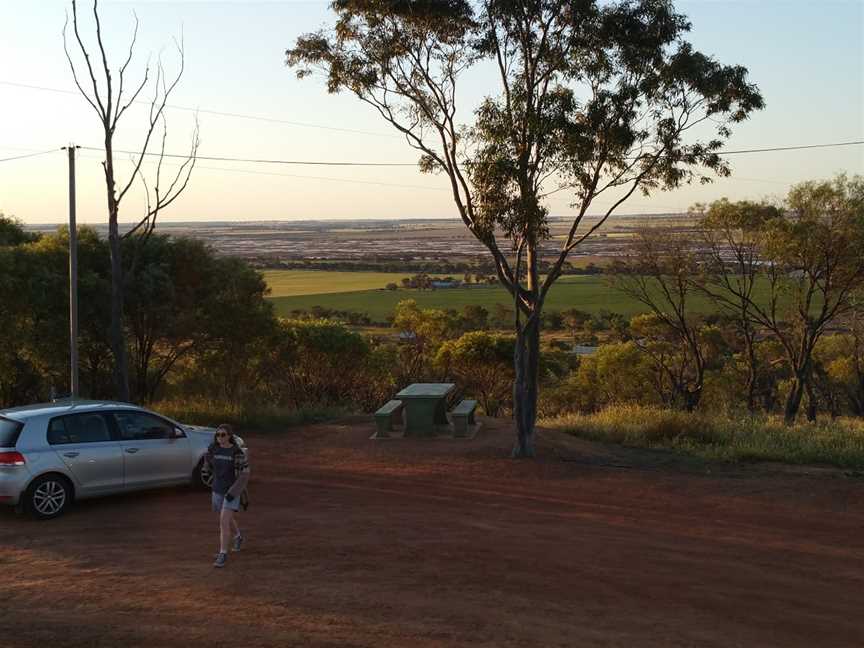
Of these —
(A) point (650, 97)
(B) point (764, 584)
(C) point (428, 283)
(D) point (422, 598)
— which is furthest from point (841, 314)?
(C) point (428, 283)

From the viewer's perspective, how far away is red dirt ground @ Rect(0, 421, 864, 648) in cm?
723

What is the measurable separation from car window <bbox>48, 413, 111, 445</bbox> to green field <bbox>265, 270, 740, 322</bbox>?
7085 centimetres

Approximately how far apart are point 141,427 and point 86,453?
85 cm

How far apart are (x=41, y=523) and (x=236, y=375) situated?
17658mm

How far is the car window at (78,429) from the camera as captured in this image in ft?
36.2

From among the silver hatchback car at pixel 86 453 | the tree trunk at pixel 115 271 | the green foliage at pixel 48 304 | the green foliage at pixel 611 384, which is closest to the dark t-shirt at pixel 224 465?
the silver hatchback car at pixel 86 453

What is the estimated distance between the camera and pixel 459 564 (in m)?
9.12

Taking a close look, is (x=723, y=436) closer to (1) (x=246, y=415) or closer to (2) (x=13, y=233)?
(1) (x=246, y=415)

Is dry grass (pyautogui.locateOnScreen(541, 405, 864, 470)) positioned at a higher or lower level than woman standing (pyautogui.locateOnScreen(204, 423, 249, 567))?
lower

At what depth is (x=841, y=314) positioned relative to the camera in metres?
32.6

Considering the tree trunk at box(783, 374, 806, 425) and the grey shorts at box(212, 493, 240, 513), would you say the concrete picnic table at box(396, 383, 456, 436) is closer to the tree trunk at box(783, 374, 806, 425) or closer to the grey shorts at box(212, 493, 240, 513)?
the grey shorts at box(212, 493, 240, 513)

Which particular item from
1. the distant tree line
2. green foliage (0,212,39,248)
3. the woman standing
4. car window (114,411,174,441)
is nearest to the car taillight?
car window (114,411,174,441)

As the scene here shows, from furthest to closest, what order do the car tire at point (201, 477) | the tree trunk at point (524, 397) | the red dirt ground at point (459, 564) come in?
the tree trunk at point (524, 397), the car tire at point (201, 477), the red dirt ground at point (459, 564)

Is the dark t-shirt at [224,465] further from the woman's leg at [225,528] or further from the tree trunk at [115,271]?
the tree trunk at [115,271]
